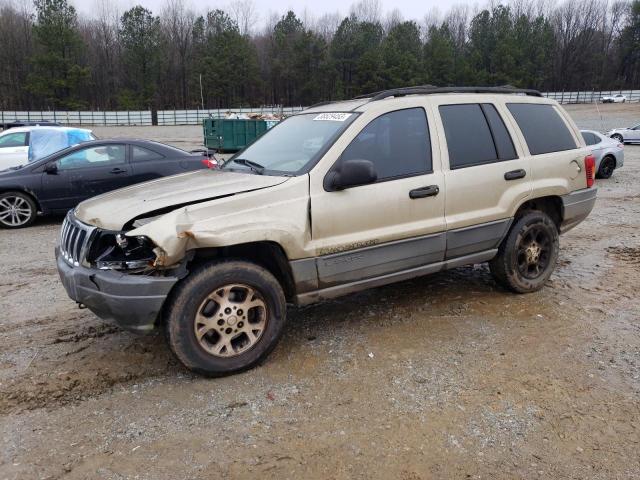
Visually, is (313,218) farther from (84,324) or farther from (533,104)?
(533,104)

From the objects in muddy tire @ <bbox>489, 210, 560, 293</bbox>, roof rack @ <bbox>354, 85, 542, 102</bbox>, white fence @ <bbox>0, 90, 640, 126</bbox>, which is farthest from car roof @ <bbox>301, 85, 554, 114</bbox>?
white fence @ <bbox>0, 90, 640, 126</bbox>

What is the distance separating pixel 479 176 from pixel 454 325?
1.28 m

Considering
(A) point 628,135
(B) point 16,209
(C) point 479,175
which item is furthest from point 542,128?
(A) point 628,135

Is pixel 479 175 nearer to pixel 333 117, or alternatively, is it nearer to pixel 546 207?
pixel 546 207

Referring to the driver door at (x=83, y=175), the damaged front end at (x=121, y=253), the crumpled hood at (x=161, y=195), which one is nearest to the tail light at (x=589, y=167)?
the crumpled hood at (x=161, y=195)

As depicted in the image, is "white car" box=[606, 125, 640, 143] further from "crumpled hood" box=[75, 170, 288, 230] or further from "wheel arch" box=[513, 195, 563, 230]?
"crumpled hood" box=[75, 170, 288, 230]

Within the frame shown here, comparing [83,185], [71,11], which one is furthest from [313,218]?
[71,11]

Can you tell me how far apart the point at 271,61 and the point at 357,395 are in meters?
83.2

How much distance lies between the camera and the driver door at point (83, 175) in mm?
8516

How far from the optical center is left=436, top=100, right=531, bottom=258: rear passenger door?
4250 millimetres

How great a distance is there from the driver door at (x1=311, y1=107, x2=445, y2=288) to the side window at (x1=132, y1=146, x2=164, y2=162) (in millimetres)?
5984

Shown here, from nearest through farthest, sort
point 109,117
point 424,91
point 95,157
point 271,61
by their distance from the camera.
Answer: point 424,91 → point 95,157 → point 109,117 → point 271,61

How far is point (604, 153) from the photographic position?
43.6 feet

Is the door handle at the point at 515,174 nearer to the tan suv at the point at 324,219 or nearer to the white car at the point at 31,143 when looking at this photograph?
the tan suv at the point at 324,219
